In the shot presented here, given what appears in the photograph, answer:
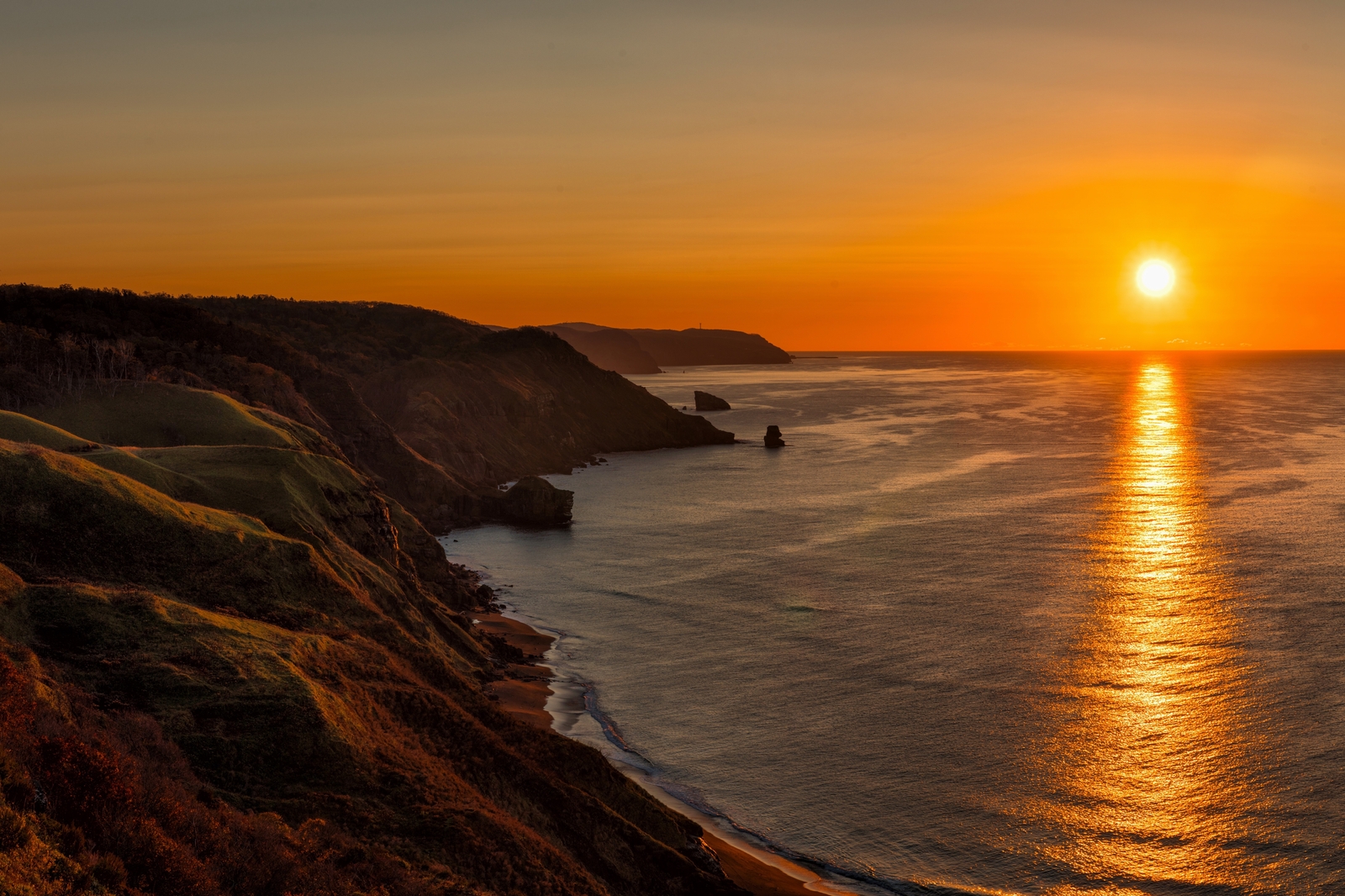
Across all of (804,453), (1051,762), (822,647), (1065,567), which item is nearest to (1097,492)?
(1065,567)

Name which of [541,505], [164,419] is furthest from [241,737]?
[541,505]

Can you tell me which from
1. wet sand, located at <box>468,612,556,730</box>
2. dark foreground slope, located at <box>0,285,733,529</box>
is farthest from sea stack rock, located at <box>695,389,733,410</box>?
wet sand, located at <box>468,612,556,730</box>

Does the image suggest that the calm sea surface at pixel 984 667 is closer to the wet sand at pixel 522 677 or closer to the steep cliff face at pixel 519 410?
the wet sand at pixel 522 677

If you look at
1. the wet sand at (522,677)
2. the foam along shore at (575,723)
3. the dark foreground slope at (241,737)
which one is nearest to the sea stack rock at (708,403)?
the foam along shore at (575,723)

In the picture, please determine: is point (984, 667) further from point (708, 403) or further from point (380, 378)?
point (708, 403)

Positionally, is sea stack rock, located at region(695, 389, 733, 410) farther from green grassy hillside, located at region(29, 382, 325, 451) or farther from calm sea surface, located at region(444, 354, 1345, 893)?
green grassy hillside, located at region(29, 382, 325, 451)
